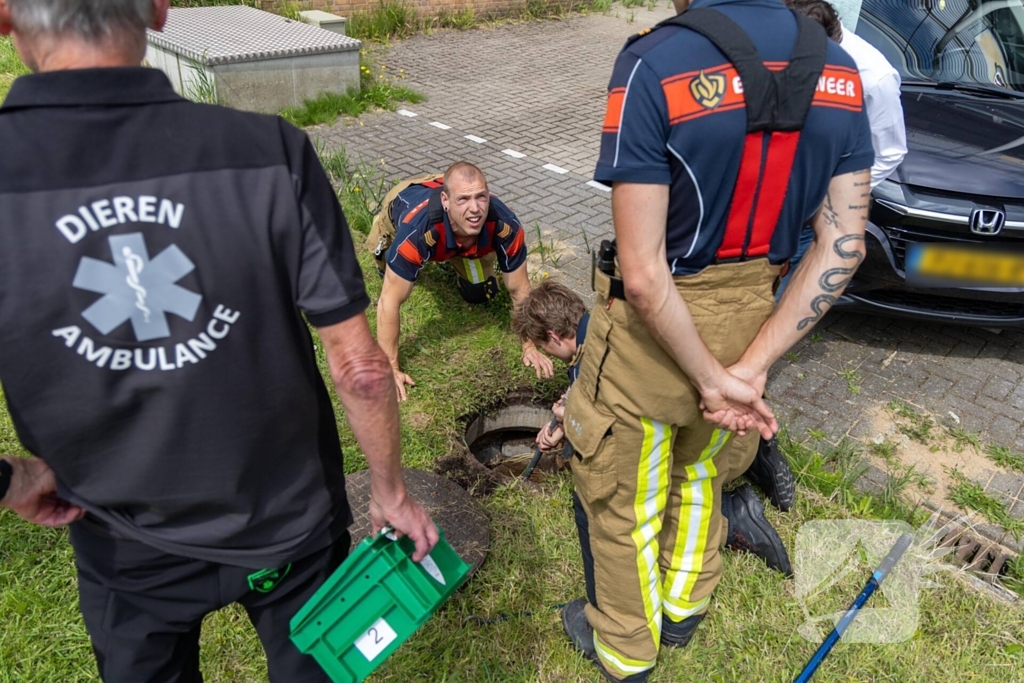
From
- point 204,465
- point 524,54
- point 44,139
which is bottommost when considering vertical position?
point 524,54

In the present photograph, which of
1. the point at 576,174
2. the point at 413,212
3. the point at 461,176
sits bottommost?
the point at 576,174

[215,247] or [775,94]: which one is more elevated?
[775,94]

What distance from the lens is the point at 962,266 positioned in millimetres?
3656

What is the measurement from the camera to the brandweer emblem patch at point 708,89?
1.68 meters

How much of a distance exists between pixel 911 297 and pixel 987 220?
20.6 inches

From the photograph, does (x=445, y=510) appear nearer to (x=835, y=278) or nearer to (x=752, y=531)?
(x=752, y=531)

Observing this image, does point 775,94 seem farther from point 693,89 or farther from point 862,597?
point 862,597

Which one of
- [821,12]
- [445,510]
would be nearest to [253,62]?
[445,510]

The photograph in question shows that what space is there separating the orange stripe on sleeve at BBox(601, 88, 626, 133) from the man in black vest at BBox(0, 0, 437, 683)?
659 millimetres

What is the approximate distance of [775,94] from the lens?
1.71m

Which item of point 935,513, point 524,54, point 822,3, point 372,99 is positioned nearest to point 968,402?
point 935,513

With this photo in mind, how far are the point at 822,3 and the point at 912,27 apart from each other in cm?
230

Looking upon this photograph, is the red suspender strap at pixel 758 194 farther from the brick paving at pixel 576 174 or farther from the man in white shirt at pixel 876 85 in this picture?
the brick paving at pixel 576 174

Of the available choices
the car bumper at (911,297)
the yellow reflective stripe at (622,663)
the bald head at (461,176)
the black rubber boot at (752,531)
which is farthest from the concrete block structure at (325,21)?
the yellow reflective stripe at (622,663)
